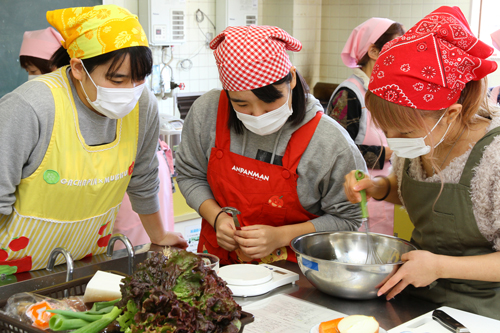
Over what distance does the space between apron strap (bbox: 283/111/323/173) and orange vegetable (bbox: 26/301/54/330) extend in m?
0.87

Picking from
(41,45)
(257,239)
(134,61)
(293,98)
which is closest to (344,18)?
(41,45)

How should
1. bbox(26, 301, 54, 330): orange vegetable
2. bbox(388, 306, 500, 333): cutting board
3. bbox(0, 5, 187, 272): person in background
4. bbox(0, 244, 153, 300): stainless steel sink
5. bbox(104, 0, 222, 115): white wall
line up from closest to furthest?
1. bbox(26, 301, 54, 330): orange vegetable
2. bbox(388, 306, 500, 333): cutting board
3. bbox(0, 244, 153, 300): stainless steel sink
4. bbox(0, 5, 187, 272): person in background
5. bbox(104, 0, 222, 115): white wall

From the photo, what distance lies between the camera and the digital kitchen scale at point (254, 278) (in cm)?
129

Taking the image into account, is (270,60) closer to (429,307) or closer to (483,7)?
(429,307)

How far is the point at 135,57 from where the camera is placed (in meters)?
1.52

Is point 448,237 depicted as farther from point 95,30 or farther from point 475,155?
point 95,30

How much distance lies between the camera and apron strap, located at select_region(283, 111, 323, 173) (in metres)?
1.59

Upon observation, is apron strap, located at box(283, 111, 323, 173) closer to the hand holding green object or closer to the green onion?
the hand holding green object

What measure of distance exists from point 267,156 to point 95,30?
0.68m

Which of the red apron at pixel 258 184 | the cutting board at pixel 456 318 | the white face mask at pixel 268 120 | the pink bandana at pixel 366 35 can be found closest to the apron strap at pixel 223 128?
the red apron at pixel 258 184

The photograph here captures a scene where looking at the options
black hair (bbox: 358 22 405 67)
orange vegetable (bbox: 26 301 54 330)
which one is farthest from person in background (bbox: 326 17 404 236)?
orange vegetable (bbox: 26 301 54 330)

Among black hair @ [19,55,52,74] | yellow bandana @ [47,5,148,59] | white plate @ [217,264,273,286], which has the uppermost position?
yellow bandana @ [47,5,148,59]

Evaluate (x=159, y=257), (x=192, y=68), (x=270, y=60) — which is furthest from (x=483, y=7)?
(x=159, y=257)

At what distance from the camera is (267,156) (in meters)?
1.65
